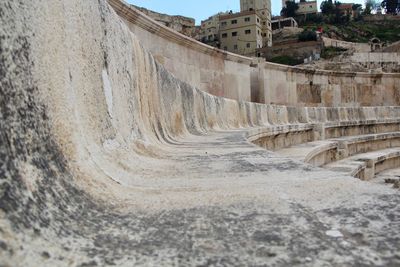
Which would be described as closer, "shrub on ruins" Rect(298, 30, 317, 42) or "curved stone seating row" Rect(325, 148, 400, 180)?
"curved stone seating row" Rect(325, 148, 400, 180)

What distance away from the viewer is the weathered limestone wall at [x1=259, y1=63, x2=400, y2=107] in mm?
13047

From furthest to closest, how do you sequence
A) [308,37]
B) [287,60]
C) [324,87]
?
[308,37] < [287,60] < [324,87]

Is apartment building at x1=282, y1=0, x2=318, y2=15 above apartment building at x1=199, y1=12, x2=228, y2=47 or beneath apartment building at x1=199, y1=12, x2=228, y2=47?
above

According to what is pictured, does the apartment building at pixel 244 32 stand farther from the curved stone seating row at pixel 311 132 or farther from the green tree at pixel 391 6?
the curved stone seating row at pixel 311 132

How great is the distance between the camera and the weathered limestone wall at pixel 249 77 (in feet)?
25.3

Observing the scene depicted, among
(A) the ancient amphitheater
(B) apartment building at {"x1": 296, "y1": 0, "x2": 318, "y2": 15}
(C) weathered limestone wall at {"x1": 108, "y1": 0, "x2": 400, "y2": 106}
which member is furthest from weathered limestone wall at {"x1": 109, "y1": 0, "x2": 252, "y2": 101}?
(B) apartment building at {"x1": 296, "y1": 0, "x2": 318, "y2": 15}

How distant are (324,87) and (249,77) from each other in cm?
444

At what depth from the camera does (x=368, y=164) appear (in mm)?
8188

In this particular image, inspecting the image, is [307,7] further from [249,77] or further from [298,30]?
[249,77]

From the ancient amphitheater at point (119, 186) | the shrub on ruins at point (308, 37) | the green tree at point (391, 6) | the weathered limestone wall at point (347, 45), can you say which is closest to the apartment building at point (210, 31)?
the shrub on ruins at point (308, 37)

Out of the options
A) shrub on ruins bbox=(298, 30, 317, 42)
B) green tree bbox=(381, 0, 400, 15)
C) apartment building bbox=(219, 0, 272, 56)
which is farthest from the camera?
green tree bbox=(381, 0, 400, 15)

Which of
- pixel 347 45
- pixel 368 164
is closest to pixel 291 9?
pixel 347 45

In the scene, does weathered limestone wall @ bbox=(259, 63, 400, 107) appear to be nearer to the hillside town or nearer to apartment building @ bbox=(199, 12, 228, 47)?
the hillside town

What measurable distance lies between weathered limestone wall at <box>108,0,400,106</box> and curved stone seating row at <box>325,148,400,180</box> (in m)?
3.47
